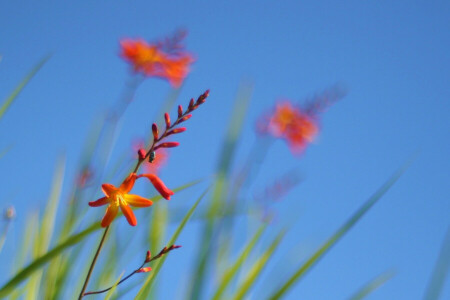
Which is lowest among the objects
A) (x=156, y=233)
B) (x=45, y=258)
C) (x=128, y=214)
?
(x=45, y=258)

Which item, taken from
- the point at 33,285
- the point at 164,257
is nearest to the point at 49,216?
the point at 33,285

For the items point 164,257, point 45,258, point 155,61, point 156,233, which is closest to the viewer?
point 45,258

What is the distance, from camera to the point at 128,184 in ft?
2.46

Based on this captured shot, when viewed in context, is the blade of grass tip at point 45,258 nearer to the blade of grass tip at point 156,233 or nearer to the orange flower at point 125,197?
the orange flower at point 125,197

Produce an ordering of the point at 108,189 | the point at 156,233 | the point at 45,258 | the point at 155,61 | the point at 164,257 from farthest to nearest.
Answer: the point at 155,61 → the point at 156,233 → the point at 164,257 → the point at 108,189 → the point at 45,258

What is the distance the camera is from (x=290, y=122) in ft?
6.41

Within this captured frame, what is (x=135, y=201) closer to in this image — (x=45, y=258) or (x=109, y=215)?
(x=109, y=215)

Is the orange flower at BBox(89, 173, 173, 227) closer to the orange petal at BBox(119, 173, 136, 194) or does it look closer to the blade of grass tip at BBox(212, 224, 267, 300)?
the orange petal at BBox(119, 173, 136, 194)

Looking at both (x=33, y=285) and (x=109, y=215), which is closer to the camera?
(x=109, y=215)

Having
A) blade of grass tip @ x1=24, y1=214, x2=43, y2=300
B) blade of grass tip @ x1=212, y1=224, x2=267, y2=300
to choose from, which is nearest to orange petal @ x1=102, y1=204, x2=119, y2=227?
blade of grass tip @ x1=212, y1=224, x2=267, y2=300

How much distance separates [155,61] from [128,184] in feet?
3.62

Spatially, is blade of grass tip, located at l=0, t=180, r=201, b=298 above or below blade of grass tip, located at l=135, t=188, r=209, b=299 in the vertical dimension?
below

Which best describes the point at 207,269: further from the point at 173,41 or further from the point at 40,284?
the point at 173,41

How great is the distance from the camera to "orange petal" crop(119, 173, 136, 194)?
743 millimetres
